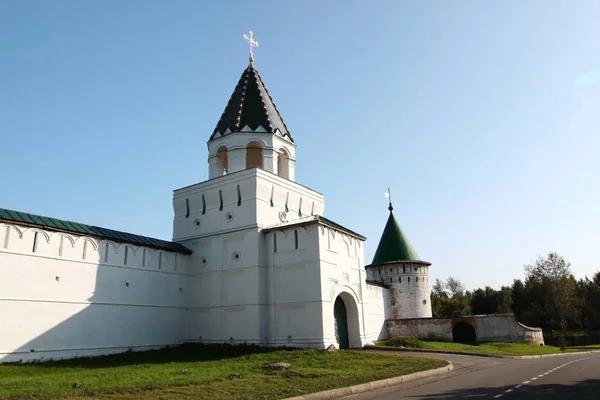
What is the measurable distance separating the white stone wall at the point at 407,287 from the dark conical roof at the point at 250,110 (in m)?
12.4

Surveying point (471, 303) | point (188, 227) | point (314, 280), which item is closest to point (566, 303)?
point (471, 303)

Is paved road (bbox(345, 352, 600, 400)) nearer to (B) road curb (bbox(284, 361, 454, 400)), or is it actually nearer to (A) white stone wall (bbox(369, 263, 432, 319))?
(B) road curb (bbox(284, 361, 454, 400))

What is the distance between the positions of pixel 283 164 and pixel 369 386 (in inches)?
560

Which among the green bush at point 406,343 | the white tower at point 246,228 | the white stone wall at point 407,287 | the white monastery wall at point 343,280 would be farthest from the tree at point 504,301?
the white tower at point 246,228

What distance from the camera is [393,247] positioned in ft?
106

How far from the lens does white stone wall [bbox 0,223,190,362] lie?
Answer: 1548cm

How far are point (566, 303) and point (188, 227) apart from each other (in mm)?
35976

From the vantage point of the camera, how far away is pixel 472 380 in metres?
12.2

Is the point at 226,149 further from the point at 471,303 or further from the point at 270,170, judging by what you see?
the point at 471,303

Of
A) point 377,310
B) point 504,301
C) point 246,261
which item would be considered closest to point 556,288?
point 504,301

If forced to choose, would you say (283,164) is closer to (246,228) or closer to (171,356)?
(246,228)

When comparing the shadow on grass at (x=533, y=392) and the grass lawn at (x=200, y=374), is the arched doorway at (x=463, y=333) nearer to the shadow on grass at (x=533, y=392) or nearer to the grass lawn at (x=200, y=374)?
the grass lawn at (x=200, y=374)

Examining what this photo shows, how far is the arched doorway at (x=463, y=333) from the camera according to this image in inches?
1059

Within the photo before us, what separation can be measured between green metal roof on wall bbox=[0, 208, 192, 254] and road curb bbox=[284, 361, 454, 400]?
1191 centimetres
